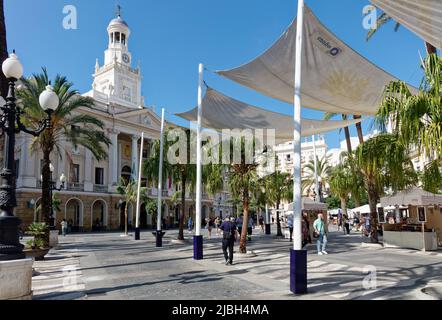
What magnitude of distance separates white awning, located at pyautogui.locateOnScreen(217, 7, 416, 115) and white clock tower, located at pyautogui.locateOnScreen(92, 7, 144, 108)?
5176 centimetres

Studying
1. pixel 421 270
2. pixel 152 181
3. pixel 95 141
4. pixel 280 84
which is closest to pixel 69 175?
pixel 152 181

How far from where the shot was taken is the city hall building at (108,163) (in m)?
41.5

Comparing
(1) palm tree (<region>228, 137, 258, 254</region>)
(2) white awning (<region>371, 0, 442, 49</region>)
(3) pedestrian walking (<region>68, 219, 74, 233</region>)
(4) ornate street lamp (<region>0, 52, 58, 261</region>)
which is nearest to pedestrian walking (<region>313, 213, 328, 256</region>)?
(1) palm tree (<region>228, 137, 258, 254</region>)

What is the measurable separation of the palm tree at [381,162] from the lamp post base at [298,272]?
330 cm

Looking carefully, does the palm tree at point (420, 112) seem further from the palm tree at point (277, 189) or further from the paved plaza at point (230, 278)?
the palm tree at point (277, 189)

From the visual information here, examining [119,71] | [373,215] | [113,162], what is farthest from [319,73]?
[119,71]

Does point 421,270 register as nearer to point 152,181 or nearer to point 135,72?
point 152,181

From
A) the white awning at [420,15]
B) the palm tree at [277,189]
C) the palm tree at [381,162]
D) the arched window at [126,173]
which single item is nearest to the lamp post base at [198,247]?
the palm tree at [381,162]

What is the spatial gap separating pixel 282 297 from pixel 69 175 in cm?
4359

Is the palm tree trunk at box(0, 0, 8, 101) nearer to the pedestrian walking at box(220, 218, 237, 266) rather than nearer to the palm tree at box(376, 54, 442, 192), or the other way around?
the pedestrian walking at box(220, 218, 237, 266)

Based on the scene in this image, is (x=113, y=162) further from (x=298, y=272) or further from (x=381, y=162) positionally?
(x=298, y=272)

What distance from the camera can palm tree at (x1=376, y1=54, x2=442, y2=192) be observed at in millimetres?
7398

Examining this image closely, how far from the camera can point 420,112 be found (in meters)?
7.80

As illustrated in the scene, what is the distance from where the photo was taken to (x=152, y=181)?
27328 mm
